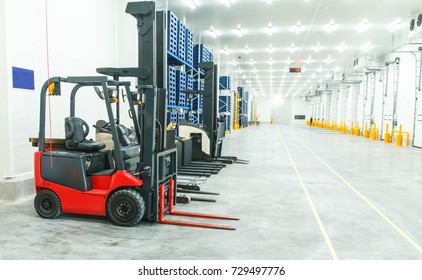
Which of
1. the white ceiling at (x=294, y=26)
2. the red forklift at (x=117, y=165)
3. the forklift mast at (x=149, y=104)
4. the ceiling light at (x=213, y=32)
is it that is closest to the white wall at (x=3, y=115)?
the red forklift at (x=117, y=165)

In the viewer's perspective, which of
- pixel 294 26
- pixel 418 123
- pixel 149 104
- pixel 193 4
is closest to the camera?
pixel 149 104

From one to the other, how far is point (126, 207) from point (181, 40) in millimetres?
7012

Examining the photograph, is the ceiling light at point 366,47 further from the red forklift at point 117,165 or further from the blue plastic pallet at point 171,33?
the red forklift at point 117,165

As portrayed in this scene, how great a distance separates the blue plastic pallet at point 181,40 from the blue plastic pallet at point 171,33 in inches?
7.8

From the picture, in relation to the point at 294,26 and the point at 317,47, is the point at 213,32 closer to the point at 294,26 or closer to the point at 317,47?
the point at 294,26

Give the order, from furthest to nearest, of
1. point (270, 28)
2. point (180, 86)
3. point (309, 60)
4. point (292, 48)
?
point (309, 60) → point (292, 48) → point (270, 28) → point (180, 86)

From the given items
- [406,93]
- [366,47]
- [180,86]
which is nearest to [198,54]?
[180,86]

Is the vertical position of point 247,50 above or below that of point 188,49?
above

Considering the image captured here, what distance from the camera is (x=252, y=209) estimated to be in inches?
190

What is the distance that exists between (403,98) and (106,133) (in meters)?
15.9

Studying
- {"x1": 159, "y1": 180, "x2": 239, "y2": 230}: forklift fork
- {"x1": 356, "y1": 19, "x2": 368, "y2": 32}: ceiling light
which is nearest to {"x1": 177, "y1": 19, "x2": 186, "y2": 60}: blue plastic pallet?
{"x1": 159, "y1": 180, "x2": 239, "y2": 230}: forklift fork

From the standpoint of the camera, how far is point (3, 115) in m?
4.98

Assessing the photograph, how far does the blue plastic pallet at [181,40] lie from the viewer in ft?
30.9

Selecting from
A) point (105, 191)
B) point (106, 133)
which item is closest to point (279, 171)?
point (106, 133)
